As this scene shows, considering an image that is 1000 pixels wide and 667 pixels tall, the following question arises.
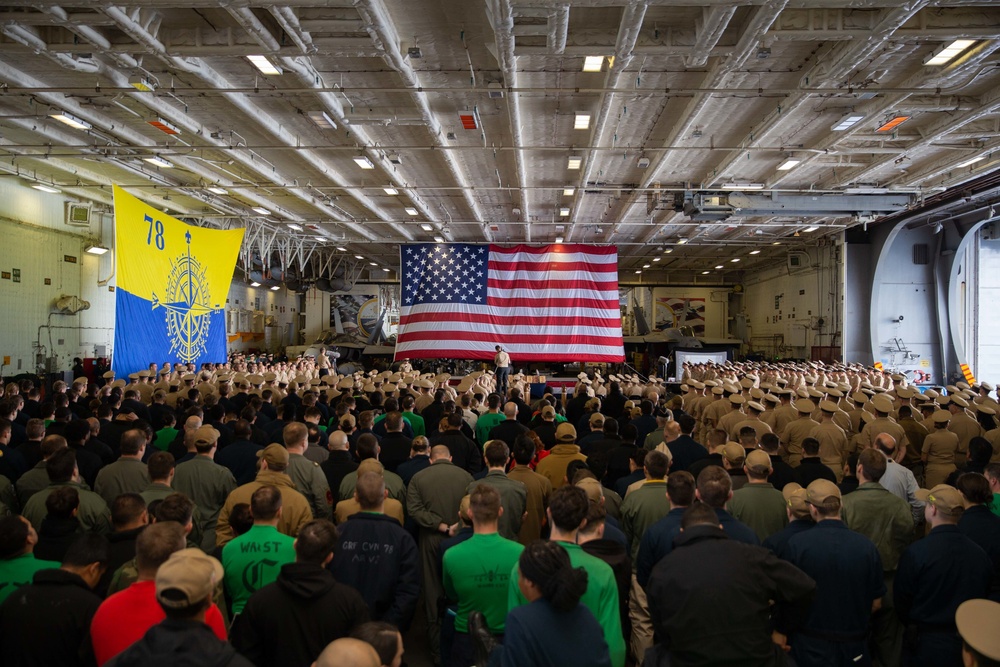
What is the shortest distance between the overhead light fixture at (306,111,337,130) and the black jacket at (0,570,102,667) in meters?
10.1

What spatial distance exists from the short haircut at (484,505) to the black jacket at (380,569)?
490 millimetres

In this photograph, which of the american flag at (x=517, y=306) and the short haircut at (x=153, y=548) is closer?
the short haircut at (x=153, y=548)

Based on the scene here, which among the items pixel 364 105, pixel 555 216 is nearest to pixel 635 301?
pixel 555 216

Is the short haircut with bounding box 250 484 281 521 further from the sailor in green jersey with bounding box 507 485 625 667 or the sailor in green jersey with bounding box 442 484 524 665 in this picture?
the sailor in green jersey with bounding box 507 485 625 667

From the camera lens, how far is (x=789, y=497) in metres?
3.57

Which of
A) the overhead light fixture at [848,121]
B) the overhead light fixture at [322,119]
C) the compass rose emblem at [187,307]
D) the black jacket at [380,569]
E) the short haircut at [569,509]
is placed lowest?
the black jacket at [380,569]

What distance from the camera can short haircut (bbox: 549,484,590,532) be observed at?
2.74 m

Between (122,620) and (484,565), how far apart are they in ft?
5.00

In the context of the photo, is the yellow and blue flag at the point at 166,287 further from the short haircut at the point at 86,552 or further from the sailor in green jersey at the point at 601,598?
the sailor in green jersey at the point at 601,598

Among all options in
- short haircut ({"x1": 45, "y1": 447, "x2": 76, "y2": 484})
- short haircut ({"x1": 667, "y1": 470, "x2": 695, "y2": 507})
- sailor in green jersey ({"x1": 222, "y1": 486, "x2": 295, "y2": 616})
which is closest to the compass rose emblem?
Answer: short haircut ({"x1": 45, "y1": 447, "x2": 76, "y2": 484})

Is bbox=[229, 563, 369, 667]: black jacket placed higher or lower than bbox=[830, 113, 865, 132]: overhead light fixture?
lower

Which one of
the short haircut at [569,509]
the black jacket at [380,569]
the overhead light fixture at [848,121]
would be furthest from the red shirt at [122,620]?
the overhead light fixture at [848,121]

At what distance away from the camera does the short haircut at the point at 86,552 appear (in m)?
2.73

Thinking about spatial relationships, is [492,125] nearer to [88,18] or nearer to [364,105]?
[364,105]
